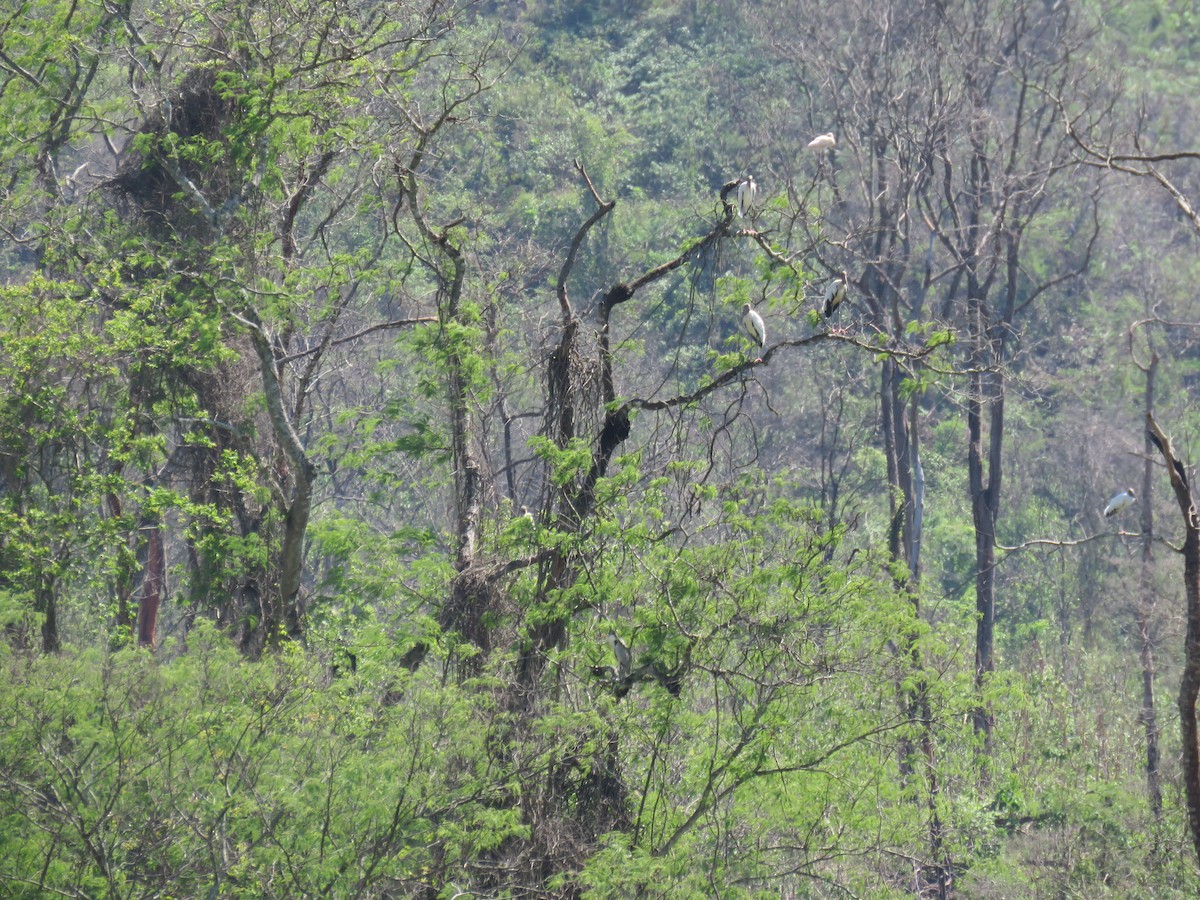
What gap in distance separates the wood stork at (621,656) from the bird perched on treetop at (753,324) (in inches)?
72.1

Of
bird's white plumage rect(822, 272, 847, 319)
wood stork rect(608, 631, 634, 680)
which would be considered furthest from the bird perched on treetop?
wood stork rect(608, 631, 634, 680)

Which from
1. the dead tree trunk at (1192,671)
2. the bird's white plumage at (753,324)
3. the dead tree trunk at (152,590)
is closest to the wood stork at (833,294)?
the bird's white plumage at (753,324)

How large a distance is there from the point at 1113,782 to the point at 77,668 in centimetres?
972

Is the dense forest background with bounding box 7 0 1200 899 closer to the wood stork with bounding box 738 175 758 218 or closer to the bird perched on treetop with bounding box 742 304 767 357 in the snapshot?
the wood stork with bounding box 738 175 758 218

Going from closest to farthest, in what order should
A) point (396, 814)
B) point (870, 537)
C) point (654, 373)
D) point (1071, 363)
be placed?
point (396, 814) → point (870, 537) → point (654, 373) → point (1071, 363)

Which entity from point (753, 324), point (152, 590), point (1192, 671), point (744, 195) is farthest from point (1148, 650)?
point (744, 195)

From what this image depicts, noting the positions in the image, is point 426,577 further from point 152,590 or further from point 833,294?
point 152,590

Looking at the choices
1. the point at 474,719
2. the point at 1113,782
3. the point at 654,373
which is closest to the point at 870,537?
the point at 654,373

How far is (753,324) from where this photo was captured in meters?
8.01

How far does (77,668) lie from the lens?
7770 millimetres

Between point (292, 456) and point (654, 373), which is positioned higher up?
point (654, 373)

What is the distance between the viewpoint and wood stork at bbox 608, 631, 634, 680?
25.6ft

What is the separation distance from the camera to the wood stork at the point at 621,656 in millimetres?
7805

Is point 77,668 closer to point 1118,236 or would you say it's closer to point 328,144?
point 328,144
